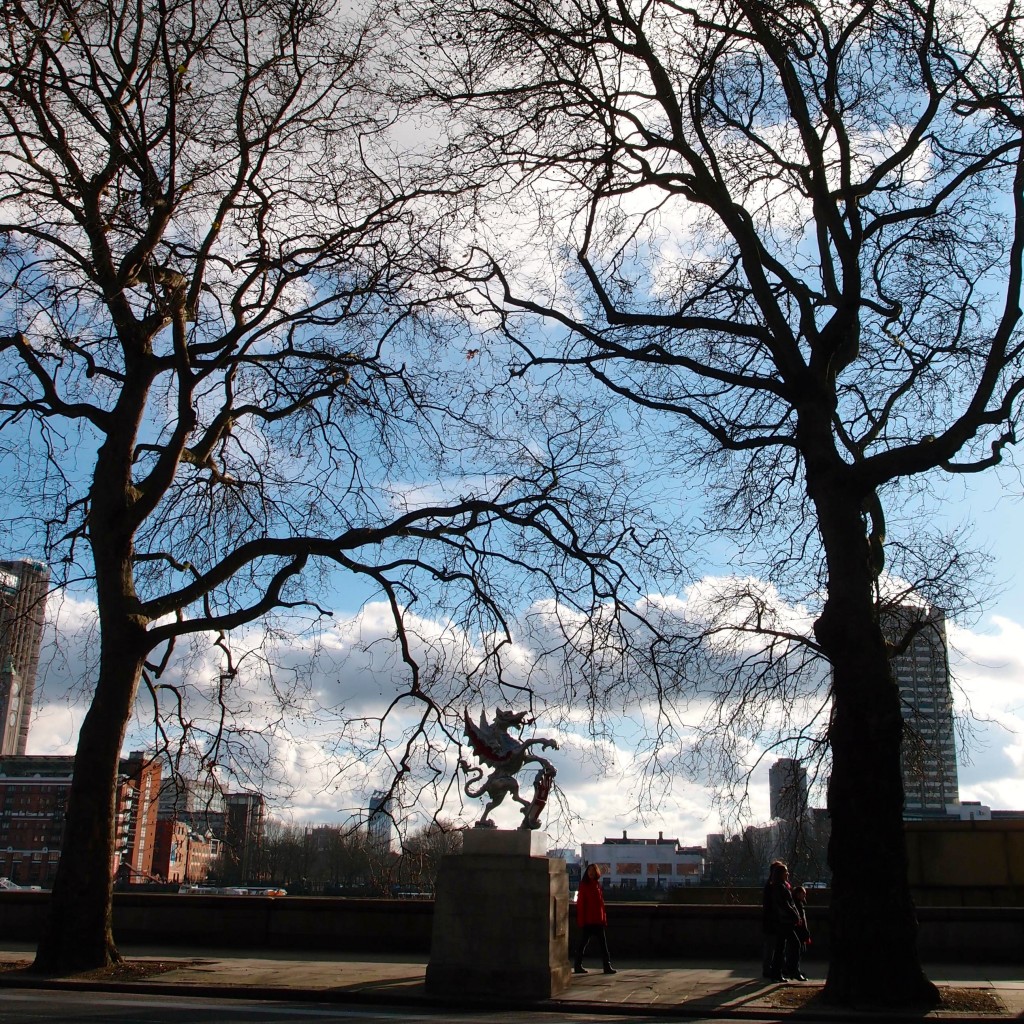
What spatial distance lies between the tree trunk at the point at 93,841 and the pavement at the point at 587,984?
52cm

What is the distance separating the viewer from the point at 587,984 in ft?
42.9

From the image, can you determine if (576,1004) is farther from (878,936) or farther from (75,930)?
(75,930)

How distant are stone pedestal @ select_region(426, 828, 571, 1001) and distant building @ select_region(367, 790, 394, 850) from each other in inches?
91.7

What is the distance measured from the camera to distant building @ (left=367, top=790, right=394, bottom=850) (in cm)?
1477

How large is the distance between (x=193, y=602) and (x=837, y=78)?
1197 centimetres

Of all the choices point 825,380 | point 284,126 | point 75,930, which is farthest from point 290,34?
point 75,930

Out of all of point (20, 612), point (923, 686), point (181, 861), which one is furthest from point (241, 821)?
point (181, 861)

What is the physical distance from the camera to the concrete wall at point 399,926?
1570cm

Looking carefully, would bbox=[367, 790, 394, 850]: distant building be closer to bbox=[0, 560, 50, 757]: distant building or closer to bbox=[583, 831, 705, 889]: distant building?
bbox=[0, 560, 50, 757]: distant building

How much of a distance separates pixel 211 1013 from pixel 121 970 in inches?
158

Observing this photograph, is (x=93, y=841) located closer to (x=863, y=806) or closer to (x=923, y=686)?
(x=863, y=806)

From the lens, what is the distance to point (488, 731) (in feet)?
43.6

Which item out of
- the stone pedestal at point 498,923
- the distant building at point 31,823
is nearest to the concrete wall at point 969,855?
the stone pedestal at point 498,923

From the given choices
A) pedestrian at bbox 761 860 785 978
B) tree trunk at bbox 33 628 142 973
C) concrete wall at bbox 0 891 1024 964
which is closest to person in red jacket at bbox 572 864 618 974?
pedestrian at bbox 761 860 785 978
